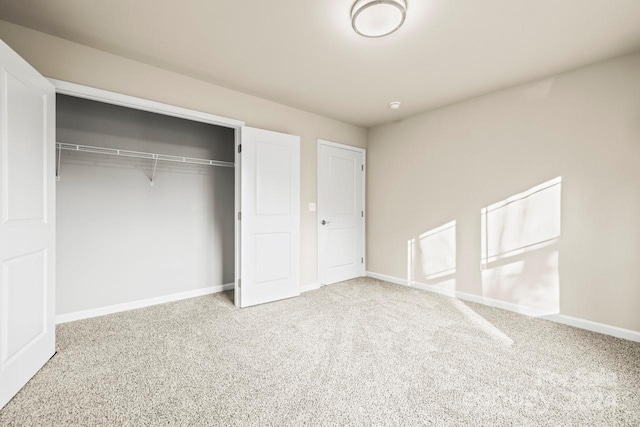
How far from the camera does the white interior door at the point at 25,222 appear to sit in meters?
1.70

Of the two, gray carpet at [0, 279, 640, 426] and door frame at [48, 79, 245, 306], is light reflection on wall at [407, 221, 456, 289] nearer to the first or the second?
gray carpet at [0, 279, 640, 426]

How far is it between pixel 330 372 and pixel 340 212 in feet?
9.10

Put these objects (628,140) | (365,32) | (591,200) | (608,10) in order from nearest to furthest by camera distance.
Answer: (608,10)
(365,32)
(628,140)
(591,200)

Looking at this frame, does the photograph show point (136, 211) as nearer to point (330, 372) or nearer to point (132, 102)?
point (132, 102)

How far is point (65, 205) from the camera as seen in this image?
9.64 feet

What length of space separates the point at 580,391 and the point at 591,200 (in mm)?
1793

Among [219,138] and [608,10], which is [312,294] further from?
[608,10]

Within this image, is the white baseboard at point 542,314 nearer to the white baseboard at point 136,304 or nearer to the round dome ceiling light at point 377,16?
the white baseboard at point 136,304

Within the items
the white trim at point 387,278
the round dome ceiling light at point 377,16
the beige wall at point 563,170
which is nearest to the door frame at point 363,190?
the white trim at point 387,278

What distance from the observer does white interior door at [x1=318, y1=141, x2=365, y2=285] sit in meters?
4.30

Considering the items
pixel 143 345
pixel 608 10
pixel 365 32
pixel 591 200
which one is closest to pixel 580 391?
pixel 591 200

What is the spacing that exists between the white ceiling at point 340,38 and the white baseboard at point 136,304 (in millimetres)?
2576

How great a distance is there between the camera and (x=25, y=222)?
188 centimetres

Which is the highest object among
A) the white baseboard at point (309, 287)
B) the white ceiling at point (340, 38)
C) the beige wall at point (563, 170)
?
the white ceiling at point (340, 38)
